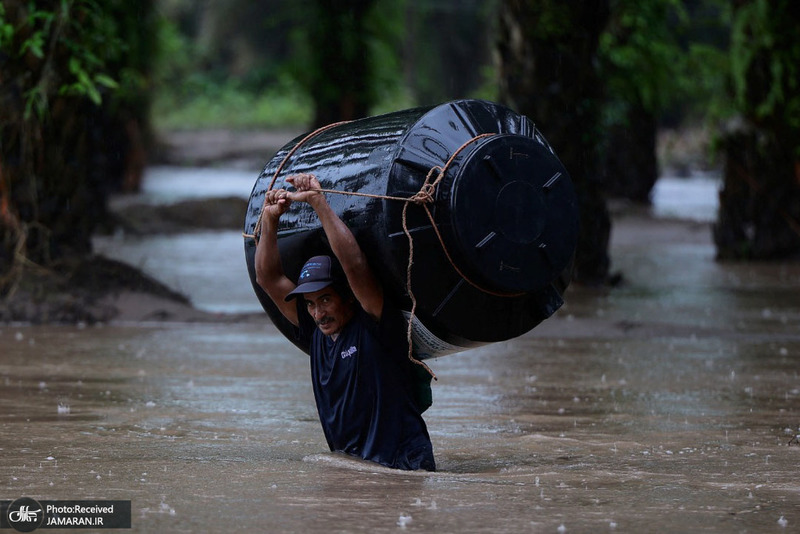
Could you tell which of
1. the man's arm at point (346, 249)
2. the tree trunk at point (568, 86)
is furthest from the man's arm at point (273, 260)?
the tree trunk at point (568, 86)

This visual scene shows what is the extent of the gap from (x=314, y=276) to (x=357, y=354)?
1.28ft

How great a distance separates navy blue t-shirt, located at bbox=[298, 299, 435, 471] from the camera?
563cm

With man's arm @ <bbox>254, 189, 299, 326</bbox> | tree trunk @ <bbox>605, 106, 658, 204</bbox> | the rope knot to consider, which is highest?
the rope knot

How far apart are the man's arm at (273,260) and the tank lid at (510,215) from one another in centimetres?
77

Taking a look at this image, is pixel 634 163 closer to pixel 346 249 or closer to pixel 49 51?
pixel 49 51

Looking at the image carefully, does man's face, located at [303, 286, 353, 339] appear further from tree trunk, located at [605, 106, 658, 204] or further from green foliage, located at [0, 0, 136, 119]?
tree trunk, located at [605, 106, 658, 204]

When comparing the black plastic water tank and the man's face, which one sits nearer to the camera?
the black plastic water tank

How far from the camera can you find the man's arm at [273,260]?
18.8 feet

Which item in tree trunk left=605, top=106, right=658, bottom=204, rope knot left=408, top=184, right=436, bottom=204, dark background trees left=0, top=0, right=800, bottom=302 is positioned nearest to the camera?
rope knot left=408, top=184, right=436, bottom=204

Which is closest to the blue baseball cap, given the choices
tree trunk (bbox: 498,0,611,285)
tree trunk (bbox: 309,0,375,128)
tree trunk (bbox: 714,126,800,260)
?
tree trunk (bbox: 498,0,611,285)

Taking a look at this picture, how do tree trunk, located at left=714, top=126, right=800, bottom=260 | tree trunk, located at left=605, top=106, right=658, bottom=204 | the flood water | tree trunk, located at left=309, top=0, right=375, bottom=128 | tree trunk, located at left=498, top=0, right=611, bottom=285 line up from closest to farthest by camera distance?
the flood water < tree trunk, located at left=498, top=0, right=611, bottom=285 < tree trunk, located at left=714, top=126, right=800, bottom=260 < tree trunk, located at left=309, top=0, right=375, bottom=128 < tree trunk, located at left=605, top=106, right=658, bottom=204

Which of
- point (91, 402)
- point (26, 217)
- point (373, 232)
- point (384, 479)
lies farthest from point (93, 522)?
point (26, 217)

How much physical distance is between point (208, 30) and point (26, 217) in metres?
29.3

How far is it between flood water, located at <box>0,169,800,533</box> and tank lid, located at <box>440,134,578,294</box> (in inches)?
34.4
